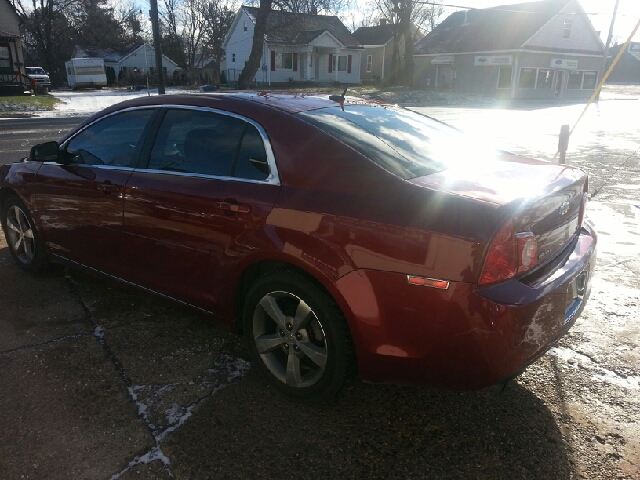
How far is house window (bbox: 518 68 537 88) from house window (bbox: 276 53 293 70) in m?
19.3

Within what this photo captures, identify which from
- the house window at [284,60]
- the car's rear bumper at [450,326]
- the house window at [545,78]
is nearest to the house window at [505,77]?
the house window at [545,78]

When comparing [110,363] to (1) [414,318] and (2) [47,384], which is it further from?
(1) [414,318]

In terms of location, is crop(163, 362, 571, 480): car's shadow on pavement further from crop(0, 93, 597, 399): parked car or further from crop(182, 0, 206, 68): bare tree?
crop(182, 0, 206, 68): bare tree

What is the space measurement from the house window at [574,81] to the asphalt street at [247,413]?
153 ft

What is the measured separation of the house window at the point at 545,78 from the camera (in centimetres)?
4142

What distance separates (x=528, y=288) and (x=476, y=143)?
1570mm

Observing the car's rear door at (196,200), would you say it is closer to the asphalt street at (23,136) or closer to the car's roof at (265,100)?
the car's roof at (265,100)

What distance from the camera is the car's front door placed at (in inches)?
142

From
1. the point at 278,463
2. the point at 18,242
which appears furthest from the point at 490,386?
the point at 18,242

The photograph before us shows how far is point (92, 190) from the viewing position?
3.71 metres

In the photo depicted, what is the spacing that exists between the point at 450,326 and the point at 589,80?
168 feet

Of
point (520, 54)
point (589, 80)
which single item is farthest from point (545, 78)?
point (589, 80)

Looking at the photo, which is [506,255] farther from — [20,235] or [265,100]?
[20,235]

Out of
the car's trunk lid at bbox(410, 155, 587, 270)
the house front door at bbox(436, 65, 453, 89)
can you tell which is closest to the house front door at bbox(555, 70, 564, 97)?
the house front door at bbox(436, 65, 453, 89)
